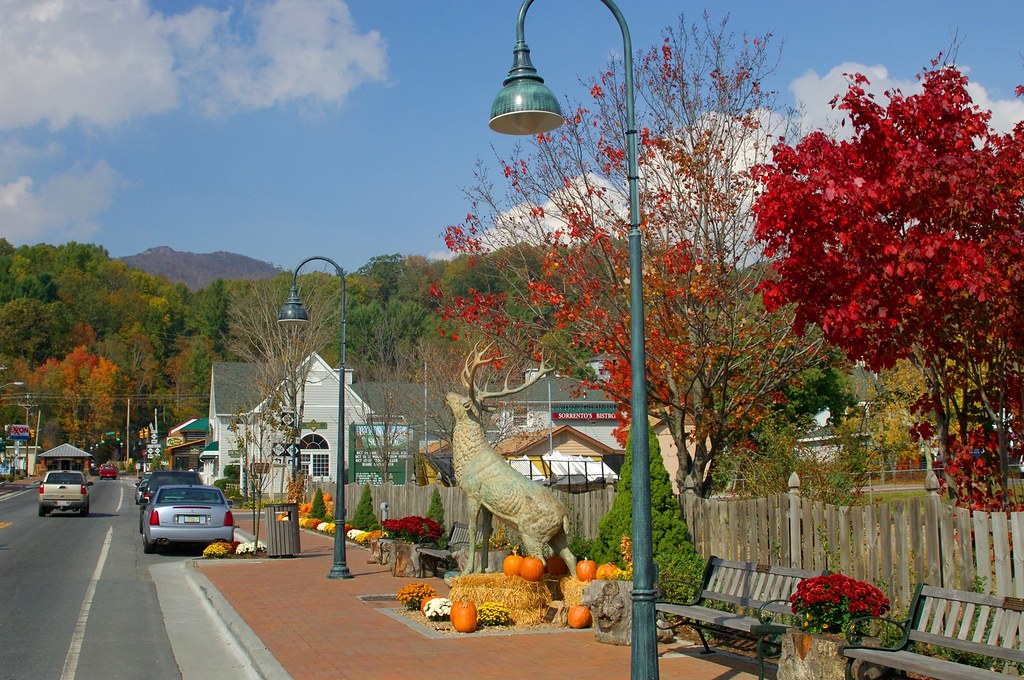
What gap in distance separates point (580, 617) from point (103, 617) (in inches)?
256

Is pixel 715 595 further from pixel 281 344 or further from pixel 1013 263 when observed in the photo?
pixel 281 344

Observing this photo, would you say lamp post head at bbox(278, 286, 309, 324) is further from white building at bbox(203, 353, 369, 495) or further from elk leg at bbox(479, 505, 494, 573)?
white building at bbox(203, 353, 369, 495)

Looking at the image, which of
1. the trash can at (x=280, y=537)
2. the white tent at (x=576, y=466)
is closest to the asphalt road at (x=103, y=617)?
the trash can at (x=280, y=537)

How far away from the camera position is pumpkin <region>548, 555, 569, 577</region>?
12938 millimetres

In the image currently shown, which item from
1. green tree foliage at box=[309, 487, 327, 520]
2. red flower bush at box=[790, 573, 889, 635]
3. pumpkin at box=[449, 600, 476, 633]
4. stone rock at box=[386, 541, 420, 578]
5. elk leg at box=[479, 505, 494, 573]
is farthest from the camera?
green tree foliage at box=[309, 487, 327, 520]

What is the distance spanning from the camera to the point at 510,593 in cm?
1173

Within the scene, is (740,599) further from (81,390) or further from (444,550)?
(81,390)

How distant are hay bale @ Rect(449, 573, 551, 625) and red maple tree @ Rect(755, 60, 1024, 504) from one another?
4505mm

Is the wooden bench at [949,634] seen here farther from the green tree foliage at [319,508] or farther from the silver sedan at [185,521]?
the green tree foliage at [319,508]

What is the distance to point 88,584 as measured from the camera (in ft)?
54.4

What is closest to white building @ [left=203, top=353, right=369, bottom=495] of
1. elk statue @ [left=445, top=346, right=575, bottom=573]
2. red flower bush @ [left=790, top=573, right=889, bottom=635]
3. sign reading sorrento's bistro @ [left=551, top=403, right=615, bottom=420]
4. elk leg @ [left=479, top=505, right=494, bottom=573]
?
sign reading sorrento's bistro @ [left=551, top=403, right=615, bottom=420]

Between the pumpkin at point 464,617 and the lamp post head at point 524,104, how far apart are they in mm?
5696

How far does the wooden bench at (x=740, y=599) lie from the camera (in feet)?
30.5

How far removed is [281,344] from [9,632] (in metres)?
34.5
